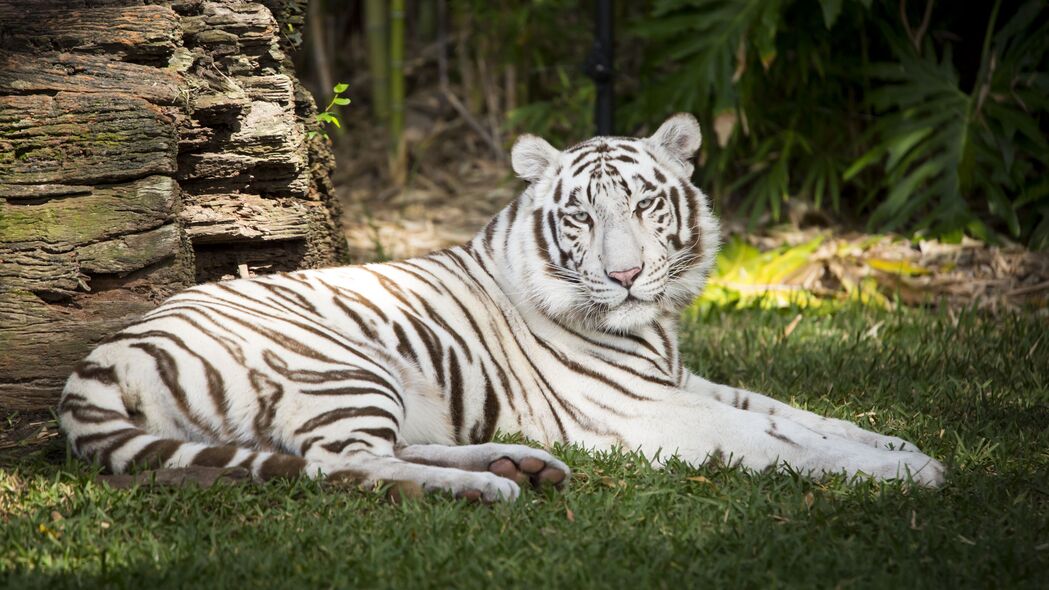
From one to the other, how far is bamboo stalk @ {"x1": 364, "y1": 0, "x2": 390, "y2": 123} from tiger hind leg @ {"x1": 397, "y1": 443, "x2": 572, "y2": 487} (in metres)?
5.69

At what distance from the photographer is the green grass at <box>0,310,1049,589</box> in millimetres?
2559

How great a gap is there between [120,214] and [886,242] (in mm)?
4839

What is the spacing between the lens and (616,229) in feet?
11.9

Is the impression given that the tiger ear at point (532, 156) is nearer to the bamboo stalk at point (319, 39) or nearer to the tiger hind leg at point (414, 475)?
the tiger hind leg at point (414, 475)

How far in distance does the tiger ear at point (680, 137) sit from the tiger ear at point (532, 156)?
373 millimetres

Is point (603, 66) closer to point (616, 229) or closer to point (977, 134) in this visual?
point (977, 134)

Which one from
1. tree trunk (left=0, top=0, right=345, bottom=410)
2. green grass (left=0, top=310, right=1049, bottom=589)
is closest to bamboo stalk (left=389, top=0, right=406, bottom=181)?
tree trunk (left=0, top=0, right=345, bottom=410)

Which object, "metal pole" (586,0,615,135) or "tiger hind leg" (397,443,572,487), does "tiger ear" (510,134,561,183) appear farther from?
"metal pole" (586,0,615,135)

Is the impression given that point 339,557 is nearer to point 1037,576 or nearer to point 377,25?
point 1037,576

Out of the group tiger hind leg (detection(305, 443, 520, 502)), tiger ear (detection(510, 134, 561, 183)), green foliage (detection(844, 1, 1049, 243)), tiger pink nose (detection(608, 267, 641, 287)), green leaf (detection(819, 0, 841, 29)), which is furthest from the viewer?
green foliage (detection(844, 1, 1049, 243))

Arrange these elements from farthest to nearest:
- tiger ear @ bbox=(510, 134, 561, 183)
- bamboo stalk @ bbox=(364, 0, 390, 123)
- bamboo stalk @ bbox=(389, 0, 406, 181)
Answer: bamboo stalk @ bbox=(364, 0, 390, 123), bamboo stalk @ bbox=(389, 0, 406, 181), tiger ear @ bbox=(510, 134, 561, 183)

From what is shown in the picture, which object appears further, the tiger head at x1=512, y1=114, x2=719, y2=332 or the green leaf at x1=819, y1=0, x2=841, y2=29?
the green leaf at x1=819, y1=0, x2=841, y2=29

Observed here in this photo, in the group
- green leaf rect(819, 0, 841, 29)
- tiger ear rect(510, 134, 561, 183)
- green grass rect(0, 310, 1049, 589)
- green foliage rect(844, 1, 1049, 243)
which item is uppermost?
green leaf rect(819, 0, 841, 29)

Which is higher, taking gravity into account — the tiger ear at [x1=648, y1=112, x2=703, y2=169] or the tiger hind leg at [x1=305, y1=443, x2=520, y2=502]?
the tiger ear at [x1=648, y1=112, x2=703, y2=169]
